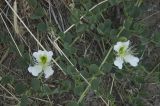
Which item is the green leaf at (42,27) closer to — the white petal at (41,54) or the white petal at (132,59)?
the white petal at (41,54)


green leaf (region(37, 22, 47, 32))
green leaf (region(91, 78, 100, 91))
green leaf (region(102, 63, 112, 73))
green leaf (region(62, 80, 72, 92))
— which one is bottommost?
green leaf (region(91, 78, 100, 91))

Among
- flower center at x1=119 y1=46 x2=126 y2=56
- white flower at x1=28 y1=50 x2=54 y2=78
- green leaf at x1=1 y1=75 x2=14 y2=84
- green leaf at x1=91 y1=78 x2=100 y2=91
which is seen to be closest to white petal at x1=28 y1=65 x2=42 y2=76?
white flower at x1=28 y1=50 x2=54 y2=78

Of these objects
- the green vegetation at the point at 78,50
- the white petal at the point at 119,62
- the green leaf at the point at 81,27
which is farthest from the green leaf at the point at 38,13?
the white petal at the point at 119,62

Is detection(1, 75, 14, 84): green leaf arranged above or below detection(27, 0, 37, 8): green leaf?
below

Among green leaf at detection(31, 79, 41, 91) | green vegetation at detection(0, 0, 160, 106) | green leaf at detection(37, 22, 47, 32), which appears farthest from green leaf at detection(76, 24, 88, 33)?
green leaf at detection(31, 79, 41, 91)

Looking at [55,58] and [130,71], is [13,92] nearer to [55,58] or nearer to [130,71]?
[55,58]

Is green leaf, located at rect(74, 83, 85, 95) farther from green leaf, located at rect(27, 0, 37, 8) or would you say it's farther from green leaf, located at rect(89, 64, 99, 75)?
green leaf, located at rect(27, 0, 37, 8)

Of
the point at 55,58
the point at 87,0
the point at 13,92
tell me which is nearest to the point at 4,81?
the point at 13,92

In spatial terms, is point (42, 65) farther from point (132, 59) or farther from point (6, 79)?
point (132, 59)
